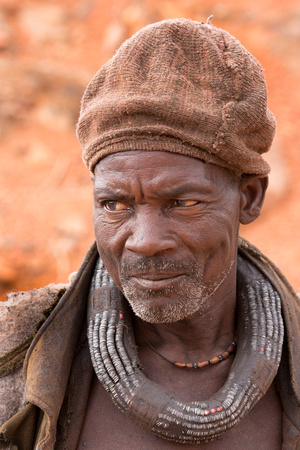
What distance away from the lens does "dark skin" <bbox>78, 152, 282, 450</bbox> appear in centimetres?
244

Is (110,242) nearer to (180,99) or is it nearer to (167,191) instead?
(167,191)

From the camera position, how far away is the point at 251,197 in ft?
9.33

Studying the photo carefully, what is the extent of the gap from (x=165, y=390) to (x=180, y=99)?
122 cm

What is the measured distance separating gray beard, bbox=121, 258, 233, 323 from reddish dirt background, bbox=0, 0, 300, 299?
18.3 feet

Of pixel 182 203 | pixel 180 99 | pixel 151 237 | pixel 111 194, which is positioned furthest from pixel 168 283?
pixel 180 99

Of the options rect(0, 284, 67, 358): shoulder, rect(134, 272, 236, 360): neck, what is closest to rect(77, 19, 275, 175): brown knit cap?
rect(134, 272, 236, 360): neck

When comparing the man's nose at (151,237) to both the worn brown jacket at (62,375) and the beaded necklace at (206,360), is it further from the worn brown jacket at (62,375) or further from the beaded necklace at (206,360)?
the beaded necklace at (206,360)

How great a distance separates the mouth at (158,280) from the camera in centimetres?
248

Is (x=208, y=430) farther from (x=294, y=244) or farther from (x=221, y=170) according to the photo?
(x=294, y=244)

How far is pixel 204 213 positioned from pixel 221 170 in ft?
0.67

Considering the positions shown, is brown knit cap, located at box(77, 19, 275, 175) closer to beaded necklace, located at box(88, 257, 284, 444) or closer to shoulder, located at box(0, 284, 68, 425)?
beaded necklace, located at box(88, 257, 284, 444)

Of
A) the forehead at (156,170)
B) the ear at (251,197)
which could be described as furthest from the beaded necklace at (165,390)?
the forehead at (156,170)

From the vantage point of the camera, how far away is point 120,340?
267 cm

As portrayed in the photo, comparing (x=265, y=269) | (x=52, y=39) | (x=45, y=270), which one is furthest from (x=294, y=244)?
(x=52, y=39)
